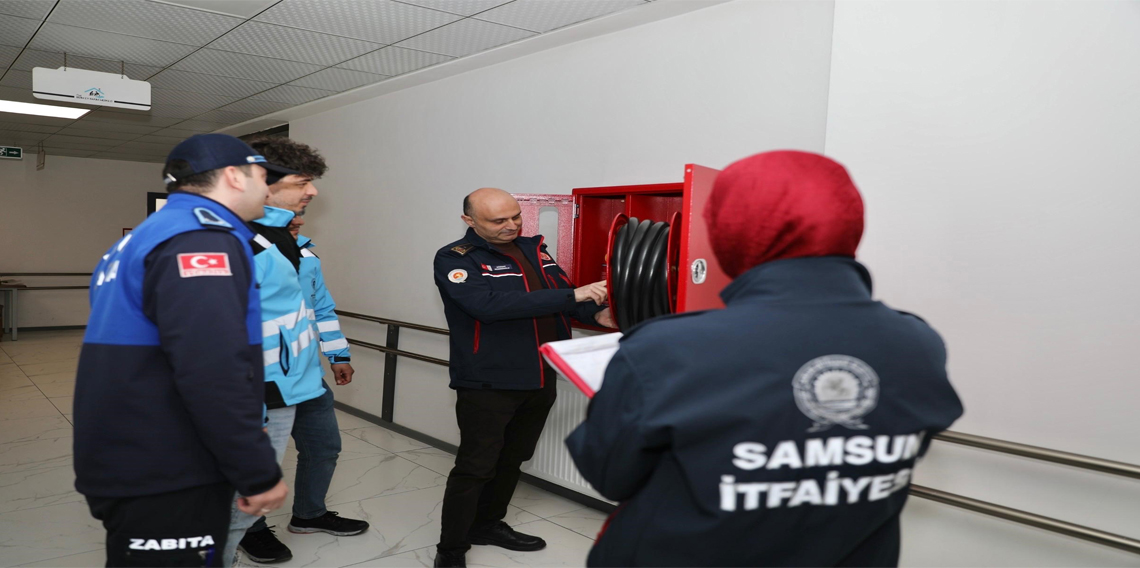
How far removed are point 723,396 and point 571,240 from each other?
8.03 ft

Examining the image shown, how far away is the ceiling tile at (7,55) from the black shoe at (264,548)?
3.44m

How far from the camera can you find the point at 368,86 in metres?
4.97

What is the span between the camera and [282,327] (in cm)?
230

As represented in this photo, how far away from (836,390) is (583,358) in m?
0.46

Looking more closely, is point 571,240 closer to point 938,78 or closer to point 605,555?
point 938,78

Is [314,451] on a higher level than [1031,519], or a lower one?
lower

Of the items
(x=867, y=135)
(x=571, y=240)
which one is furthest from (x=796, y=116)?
(x=571, y=240)

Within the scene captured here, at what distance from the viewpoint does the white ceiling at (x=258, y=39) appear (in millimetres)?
3332

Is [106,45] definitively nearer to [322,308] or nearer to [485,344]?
[322,308]

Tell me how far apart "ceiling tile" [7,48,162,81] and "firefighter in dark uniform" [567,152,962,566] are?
4.92 meters

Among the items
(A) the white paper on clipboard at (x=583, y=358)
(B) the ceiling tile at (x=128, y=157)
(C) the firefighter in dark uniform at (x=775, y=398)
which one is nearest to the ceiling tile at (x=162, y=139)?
(B) the ceiling tile at (x=128, y=157)

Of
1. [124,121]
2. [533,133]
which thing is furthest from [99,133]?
[533,133]

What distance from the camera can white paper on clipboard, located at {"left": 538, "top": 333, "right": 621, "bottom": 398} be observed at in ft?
3.86

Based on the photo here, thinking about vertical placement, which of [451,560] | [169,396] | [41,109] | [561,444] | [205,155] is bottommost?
[451,560]
